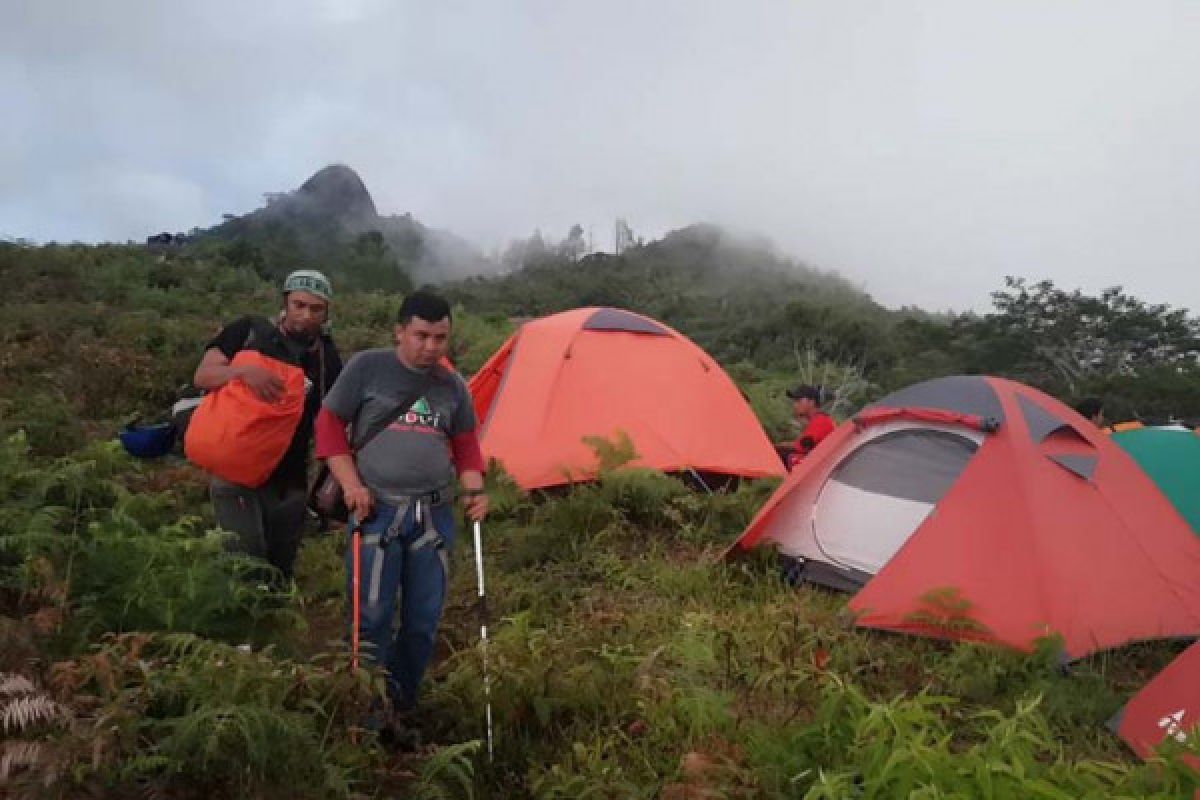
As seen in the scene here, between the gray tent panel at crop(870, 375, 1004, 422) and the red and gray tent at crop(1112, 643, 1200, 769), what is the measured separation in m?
1.77

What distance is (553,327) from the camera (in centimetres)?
811

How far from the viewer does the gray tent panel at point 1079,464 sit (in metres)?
5.10

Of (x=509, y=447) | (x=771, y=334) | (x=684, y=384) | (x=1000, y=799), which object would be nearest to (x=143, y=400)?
(x=509, y=447)

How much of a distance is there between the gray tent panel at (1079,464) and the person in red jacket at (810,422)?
7.51ft

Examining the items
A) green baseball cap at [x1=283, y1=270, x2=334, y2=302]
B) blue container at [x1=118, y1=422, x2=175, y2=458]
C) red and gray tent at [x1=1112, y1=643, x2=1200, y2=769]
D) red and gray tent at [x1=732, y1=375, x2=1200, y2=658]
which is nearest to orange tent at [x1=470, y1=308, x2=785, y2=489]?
red and gray tent at [x1=732, y1=375, x2=1200, y2=658]

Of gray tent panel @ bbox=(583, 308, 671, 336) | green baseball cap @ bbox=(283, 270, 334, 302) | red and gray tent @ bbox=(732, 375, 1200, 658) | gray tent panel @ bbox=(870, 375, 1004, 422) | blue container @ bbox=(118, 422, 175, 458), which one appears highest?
green baseball cap @ bbox=(283, 270, 334, 302)

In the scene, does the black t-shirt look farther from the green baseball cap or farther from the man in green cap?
the green baseball cap

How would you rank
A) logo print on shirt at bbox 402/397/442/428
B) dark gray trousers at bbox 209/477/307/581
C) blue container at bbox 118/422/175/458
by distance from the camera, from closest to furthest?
logo print on shirt at bbox 402/397/442/428 < dark gray trousers at bbox 209/477/307/581 < blue container at bbox 118/422/175/458

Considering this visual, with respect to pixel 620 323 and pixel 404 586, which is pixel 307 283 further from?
pixel 620 323

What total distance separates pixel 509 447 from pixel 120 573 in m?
4.03

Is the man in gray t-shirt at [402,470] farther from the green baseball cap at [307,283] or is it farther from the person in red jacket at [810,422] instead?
the person in red jacket at [810,422]

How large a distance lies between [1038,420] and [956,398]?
47cm

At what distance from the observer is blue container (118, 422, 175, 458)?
4.16 m

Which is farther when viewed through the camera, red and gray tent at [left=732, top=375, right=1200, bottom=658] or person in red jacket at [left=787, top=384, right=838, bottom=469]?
person in red jacket at [left=787, top=384, right=838, bottom=469]
